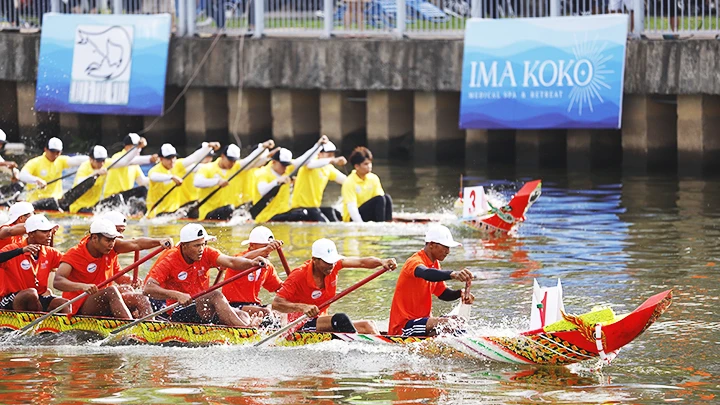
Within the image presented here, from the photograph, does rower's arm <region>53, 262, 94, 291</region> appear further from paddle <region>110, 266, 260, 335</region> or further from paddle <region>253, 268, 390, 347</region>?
paddle <region>253, 268, 390, 347</region>

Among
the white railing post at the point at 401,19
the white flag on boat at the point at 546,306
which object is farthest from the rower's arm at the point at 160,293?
the white railing post at the point at 401,19

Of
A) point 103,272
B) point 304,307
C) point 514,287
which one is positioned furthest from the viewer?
point 514,287

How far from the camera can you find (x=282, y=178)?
20.3 metres

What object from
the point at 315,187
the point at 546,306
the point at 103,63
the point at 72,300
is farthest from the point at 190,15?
the point at 546,306

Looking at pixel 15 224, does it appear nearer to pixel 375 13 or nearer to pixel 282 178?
pixel 282 178

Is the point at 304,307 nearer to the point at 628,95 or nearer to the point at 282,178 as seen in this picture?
the point at 282,178

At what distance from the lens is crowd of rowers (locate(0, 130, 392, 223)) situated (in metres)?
20.0

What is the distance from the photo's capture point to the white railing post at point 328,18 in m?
25.9

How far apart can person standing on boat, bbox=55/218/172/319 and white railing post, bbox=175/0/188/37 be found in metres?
15.1

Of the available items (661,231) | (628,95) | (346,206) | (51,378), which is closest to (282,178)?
(346,206)

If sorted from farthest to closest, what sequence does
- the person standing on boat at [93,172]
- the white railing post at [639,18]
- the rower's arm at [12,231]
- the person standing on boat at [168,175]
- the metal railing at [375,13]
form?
1. the white railing post at [639,18]
2. the metal railing at [375,13]
3. the person standing on boat at [93,172]
4. the person standing on boat at [168,175]
5. the rower's arm at [12,231]

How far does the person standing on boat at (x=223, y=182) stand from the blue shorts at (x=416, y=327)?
28.0ft

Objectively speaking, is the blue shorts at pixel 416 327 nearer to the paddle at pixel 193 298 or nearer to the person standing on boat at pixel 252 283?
the paddle at pixel 193 298

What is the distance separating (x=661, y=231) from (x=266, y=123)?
11423 mm
